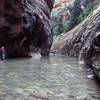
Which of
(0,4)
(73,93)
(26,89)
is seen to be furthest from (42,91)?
(0,4)

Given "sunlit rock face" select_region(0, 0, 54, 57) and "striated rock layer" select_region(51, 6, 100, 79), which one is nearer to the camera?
"striated rock layer" select_region(51, 6, 100, 79)

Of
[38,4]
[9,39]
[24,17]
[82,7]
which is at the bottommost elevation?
[9,39]

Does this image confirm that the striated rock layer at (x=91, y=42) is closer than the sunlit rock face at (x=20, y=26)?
Yes

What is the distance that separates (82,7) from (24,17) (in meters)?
28.7

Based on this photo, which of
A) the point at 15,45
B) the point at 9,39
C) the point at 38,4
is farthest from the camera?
the point at 38,4

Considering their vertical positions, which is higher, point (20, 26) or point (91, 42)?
point (20, 26)

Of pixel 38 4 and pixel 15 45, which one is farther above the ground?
pixel 38 4

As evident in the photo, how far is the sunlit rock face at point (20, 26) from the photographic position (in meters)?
13.8

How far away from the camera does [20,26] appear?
50.1 ft

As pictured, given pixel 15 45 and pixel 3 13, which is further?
pixel 15 45

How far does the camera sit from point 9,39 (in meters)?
16.2

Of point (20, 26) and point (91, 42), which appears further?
point (20, 26)

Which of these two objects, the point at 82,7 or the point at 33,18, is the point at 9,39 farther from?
the point at 82,7

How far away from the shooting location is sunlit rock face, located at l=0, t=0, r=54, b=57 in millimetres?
13837
